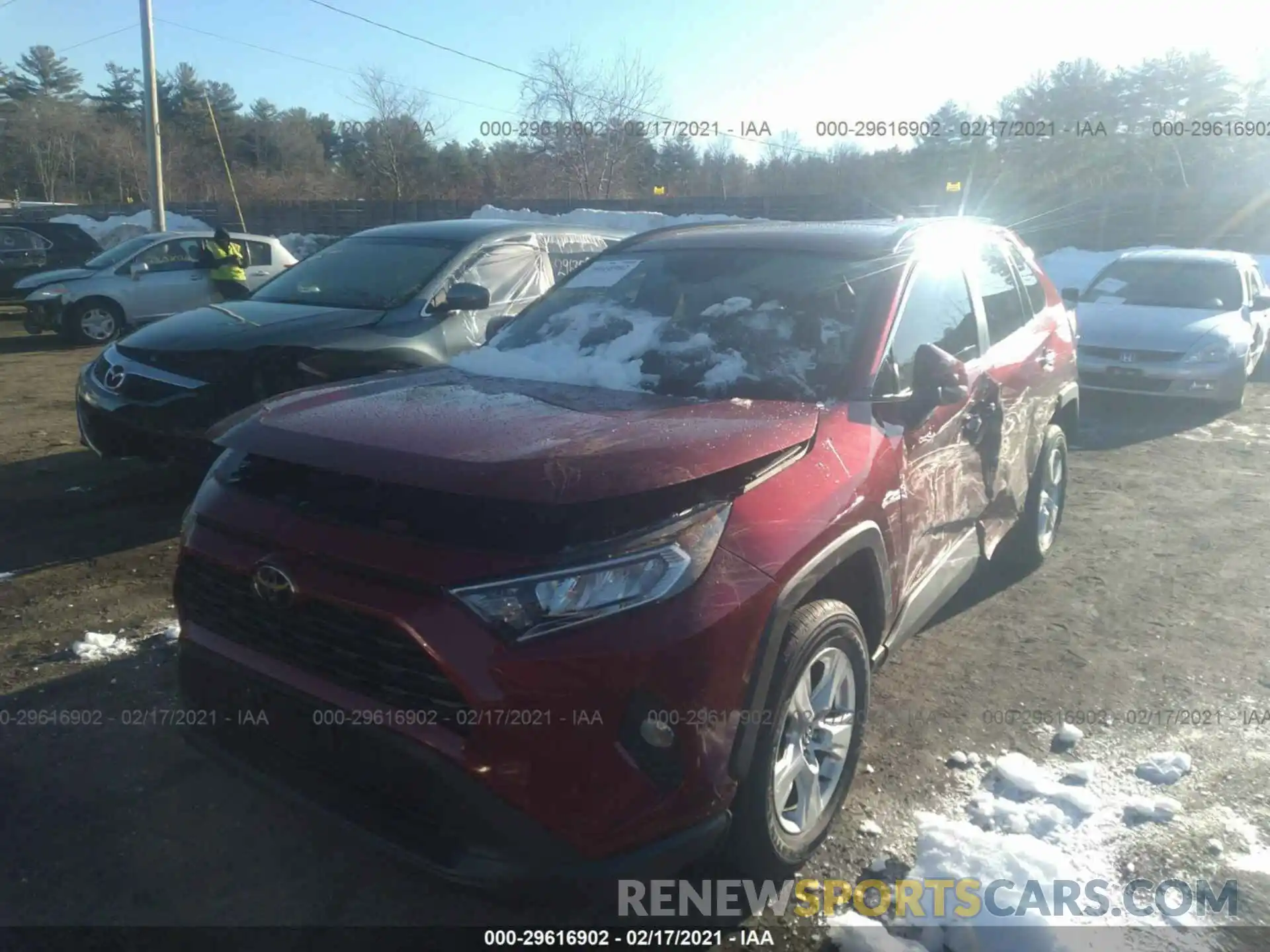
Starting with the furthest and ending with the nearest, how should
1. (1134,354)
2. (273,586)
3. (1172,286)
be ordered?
(1172,286) → (1134,354) → (273,586)

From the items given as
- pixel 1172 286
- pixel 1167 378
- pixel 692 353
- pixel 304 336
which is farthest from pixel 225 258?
pixel 1172 286

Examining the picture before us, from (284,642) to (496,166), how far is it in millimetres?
44532

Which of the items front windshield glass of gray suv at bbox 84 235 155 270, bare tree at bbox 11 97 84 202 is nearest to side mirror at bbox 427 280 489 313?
front windshield glass of gray suv at bbox 84 235 155 270

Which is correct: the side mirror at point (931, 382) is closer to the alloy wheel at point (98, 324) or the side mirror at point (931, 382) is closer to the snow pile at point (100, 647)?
the snow pile at point (100, 647)

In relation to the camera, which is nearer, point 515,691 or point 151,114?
point 515,691

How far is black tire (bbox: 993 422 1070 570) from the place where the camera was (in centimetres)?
506

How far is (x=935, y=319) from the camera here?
3850 millimetres

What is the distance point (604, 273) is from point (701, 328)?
80 centimetres

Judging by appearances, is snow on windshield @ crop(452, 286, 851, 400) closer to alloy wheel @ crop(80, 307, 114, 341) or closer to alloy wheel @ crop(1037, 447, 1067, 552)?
alloy wheel @ crop(1037, 447, 1067, 552)

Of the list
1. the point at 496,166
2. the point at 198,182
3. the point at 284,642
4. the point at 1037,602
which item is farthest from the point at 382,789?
the point at 198,182

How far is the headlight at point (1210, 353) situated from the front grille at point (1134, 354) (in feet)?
0.28

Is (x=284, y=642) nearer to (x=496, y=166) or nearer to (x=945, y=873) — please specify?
(x=945, y=873)

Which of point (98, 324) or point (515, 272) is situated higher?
point (515, 272)

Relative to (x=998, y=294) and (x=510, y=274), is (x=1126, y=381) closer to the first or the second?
(x=998, y=294)
